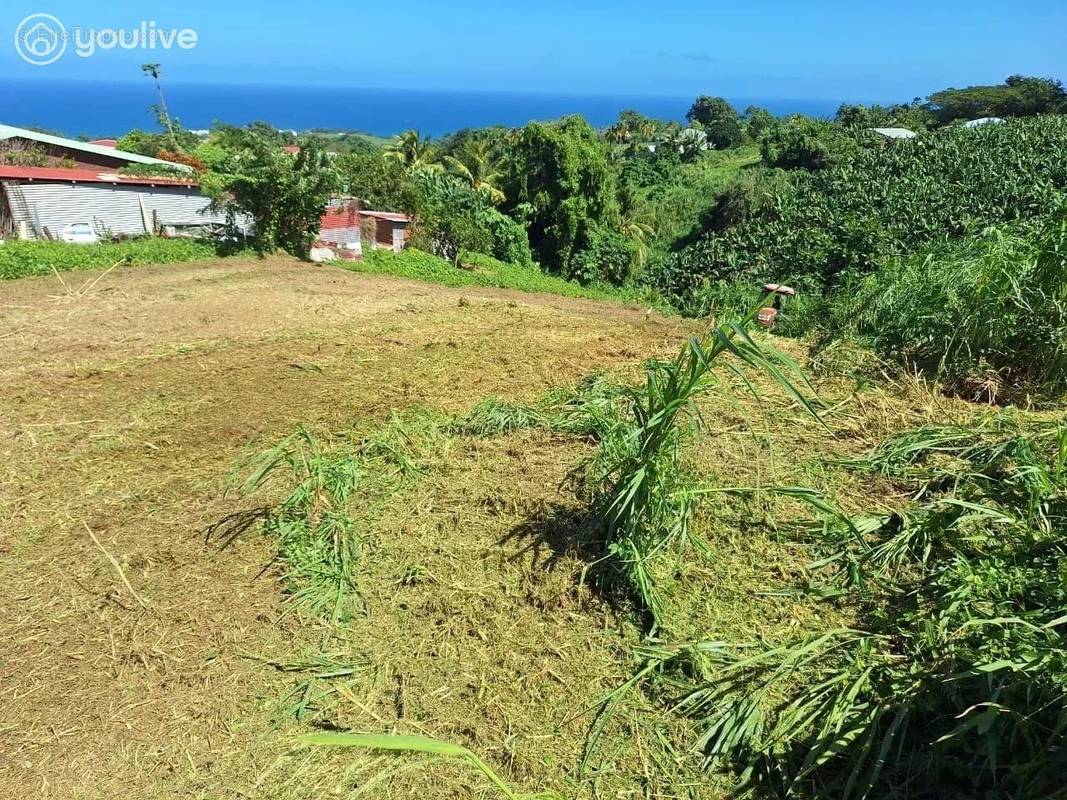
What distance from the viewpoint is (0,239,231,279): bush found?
9141 mm

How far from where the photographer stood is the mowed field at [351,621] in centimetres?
210

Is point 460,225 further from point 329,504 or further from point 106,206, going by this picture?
point 329,504

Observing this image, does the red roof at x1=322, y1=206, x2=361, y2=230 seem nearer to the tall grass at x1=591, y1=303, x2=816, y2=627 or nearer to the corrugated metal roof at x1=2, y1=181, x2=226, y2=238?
the corrugated metal roof at x1=2, y1=181, x2=226, y2=238

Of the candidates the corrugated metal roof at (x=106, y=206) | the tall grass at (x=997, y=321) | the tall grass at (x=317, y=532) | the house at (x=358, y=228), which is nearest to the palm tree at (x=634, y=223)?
the house at (x=358, y=228)

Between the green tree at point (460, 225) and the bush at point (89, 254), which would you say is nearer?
the bush at point (89, 254)

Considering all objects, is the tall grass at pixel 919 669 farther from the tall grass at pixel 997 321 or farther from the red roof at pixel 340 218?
the red roof at pixel 340 218

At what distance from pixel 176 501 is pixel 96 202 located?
11.5 m

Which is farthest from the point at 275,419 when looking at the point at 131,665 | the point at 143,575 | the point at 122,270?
the point at 122,270

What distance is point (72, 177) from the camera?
38.3 ft

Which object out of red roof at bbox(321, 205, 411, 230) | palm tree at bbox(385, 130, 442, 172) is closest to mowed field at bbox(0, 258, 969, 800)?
red roof at bbox(321, 205, 411, 230)

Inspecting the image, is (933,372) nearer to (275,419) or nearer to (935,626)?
(935,626)

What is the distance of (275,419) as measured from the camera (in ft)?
14.5

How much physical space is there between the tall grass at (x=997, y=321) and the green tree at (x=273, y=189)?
33.7 feet

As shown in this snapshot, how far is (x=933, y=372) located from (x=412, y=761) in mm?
3876
